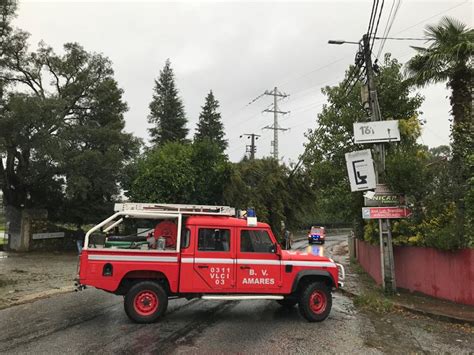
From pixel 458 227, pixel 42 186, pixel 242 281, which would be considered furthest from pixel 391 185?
pixel 42 186

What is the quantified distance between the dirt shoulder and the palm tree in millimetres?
12424

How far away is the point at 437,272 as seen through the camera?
36.0 ft

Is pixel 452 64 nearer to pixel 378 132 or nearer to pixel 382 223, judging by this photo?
pixel 378 132

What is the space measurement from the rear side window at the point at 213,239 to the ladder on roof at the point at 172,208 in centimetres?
54

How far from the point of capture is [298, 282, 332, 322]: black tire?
9156 mm

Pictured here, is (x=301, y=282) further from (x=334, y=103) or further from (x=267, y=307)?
(x=334, y=103)

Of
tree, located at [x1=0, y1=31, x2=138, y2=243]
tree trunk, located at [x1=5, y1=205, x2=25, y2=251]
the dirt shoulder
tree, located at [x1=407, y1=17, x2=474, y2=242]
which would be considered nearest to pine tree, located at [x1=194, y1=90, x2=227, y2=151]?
tree, located at [x1=0, y1=31, x2=138, y2=243]

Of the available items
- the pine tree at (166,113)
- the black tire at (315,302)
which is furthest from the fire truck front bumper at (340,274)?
the pine tree at (166,113)

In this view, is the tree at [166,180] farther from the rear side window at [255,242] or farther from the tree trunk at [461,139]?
the rear side window at [255,242]

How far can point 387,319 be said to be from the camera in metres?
9.64

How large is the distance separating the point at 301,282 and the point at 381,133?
5447mm

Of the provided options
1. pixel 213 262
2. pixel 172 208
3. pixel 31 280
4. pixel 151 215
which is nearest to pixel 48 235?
pixel 31 280

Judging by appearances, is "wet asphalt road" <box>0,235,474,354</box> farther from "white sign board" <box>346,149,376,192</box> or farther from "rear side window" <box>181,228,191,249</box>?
"white sign board" <box>346,149,376,192</box>

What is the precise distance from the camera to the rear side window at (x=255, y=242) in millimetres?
9180
